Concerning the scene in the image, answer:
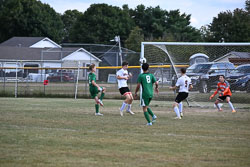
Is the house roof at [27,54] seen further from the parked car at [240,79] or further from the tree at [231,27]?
the parked car at [240,79]

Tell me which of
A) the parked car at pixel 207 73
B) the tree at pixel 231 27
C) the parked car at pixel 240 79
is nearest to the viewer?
the parked car at pixel 240 79

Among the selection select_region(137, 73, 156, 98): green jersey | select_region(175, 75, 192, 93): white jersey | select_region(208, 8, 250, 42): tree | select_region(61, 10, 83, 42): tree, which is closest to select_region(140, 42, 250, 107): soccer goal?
select_region(175, 75, 192, 93): white jersey

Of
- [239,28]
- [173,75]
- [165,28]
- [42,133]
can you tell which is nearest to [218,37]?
[239,28]

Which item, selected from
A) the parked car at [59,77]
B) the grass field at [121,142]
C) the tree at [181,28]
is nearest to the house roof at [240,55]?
the grass field at [121,142]

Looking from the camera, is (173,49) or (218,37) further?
(218,37)

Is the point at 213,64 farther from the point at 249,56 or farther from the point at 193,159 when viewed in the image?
the point at 193,159

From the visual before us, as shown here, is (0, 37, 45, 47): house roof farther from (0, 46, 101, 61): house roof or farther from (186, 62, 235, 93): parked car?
(186, 62, 235, 93): parked car

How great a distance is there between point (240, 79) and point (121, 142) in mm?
13389

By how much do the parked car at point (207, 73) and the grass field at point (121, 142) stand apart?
8110 millimetres

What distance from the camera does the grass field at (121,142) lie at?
7.21 meters

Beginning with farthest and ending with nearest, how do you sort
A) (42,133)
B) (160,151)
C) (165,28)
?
1. (165,28)
2. (42,133)
3. (160,151)

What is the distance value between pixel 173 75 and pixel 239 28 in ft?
107

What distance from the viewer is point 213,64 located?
21.2 m

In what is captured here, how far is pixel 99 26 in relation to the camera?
7875 cm
